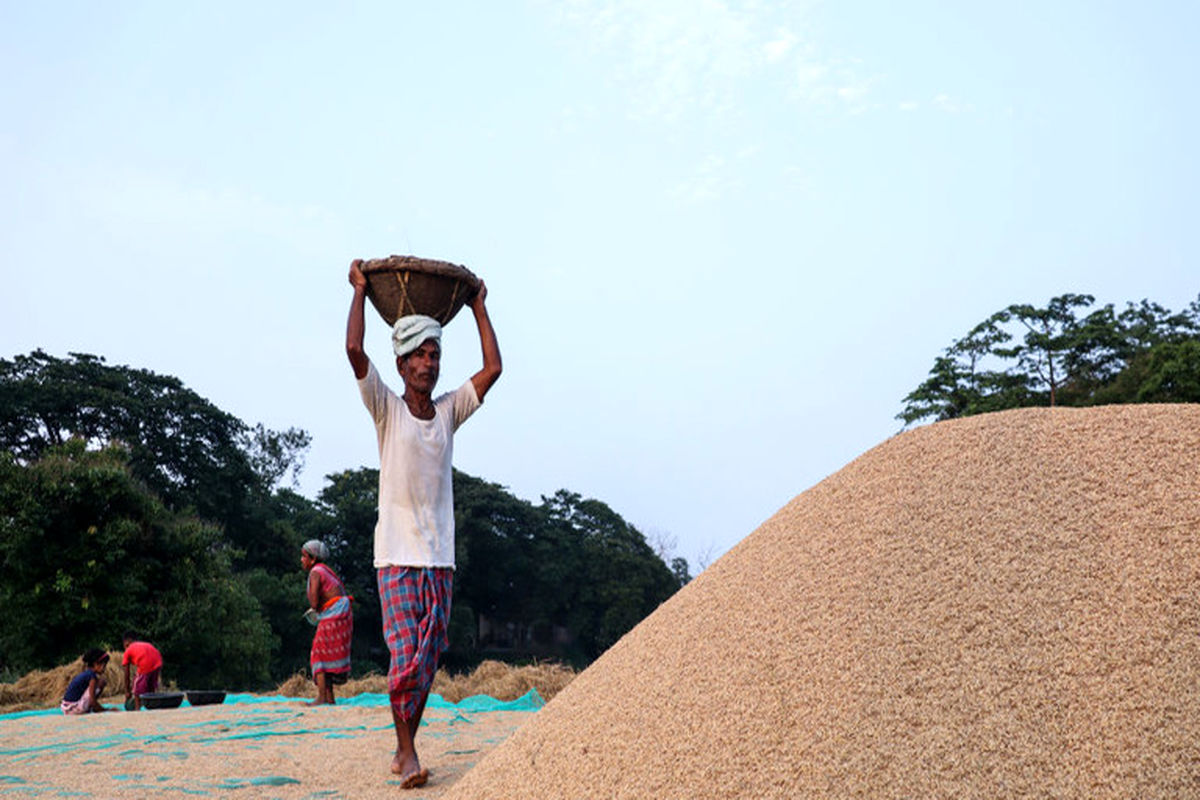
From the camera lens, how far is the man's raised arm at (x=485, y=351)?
379 cm

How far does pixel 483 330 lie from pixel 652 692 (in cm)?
163

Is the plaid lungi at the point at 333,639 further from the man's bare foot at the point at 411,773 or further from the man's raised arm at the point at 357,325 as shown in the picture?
the man's raised arm at the point at 357,325

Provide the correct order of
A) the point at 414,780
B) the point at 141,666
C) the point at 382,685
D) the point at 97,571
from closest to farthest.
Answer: the point at 414,780
the point at 382,685
the point at 141,666
the point at 97,571

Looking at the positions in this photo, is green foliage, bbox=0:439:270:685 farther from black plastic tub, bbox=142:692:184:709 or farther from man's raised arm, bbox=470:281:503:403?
man's raised arm, bbox=470:281:503:403

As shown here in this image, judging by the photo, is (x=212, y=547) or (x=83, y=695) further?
(x=212, y=547)

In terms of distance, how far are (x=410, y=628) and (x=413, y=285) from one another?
1.23 m

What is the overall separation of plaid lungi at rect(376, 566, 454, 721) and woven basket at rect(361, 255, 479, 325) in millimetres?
948

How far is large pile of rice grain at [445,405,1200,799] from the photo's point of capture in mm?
2219

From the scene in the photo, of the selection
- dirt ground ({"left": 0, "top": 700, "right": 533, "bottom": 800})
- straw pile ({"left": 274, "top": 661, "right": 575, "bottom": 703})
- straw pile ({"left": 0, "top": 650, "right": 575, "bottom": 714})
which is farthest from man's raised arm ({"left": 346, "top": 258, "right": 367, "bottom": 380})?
straw pile ({"left": 0, "top": 650, "right": 575, "bottom": 714})

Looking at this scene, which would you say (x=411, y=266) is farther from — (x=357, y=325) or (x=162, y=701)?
(x=162, y=701)

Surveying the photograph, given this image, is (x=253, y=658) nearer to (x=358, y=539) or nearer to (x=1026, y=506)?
(x=358, y=539)

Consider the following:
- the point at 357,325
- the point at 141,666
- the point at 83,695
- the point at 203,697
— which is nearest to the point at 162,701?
the point at 203,697

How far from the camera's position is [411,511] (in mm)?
3547

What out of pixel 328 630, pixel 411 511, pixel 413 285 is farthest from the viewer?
pixel 328 630
